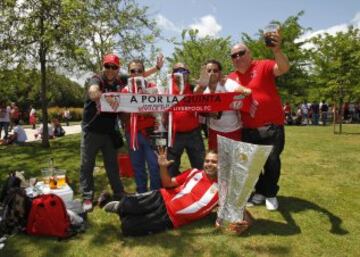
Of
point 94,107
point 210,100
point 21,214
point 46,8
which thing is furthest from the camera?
point 46,8

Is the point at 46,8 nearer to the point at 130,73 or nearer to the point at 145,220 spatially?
the point at 130,73

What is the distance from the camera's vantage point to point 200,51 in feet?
113

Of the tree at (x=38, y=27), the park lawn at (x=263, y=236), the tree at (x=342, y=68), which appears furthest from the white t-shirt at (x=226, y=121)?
the tree at (x=342, y=68)

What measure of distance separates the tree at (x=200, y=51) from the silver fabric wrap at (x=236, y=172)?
91.3ft

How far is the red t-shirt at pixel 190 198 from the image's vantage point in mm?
4988

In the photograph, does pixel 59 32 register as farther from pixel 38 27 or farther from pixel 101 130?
pixel 101 130

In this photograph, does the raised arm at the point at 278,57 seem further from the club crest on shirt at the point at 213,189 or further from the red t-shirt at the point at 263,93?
the club crest on shirt at the point at 213,189

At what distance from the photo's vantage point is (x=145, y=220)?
4867mm

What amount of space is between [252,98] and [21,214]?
3.52 m

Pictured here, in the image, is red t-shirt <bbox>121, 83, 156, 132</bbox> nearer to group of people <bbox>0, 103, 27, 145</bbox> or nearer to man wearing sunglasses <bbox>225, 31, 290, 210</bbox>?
man wearing sunglasses <bbox>225, 31, 290, 210</bbox>

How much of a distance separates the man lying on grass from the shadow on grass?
0.26m

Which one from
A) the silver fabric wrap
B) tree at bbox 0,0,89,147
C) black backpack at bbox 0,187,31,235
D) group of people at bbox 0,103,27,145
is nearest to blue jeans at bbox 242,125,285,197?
the silver fabric wrap

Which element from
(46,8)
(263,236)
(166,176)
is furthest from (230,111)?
(46,8)

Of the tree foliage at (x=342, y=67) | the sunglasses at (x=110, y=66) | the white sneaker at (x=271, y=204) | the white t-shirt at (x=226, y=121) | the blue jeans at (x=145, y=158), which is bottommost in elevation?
the white sneaker at (x=271, y=204)
